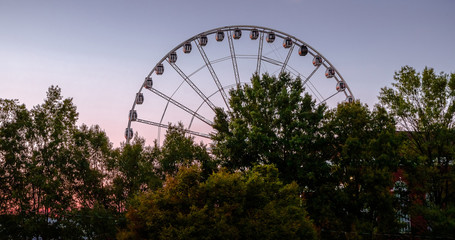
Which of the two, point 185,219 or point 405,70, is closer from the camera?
point 185,219

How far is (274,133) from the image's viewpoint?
83.8ft

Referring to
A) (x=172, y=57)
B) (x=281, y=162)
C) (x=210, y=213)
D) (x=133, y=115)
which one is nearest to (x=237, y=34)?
(x=172, y=57)

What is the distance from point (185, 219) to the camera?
54.0ft

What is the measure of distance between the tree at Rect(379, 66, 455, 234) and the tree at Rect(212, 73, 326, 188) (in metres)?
5.41

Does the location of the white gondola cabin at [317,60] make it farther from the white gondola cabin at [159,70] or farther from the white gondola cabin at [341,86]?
the white gondola cabin at [159,70]

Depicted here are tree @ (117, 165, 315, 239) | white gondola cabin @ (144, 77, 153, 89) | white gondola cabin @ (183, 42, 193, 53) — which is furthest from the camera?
white gondola cabin @ (183, 42, 193, 53)

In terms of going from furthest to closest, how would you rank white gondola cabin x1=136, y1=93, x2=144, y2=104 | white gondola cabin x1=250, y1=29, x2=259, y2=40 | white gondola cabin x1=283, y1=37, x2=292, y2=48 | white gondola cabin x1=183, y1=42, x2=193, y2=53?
white gondola cabin x1=250, y1=29, x2=259, y2=40
white gondola cabin x1=183, y1=42, x2=193, y2=53
white gondola cabin x1=283, y1=37, x2=292, y2=48
white gondola cabin x1=136, y1=93, x2=144, y2=104

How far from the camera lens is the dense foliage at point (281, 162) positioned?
901 inches

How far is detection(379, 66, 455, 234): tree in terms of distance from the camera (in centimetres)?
2395

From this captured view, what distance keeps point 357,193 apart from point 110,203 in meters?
15.6

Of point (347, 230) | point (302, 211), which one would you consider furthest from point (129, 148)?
point (347, 230)

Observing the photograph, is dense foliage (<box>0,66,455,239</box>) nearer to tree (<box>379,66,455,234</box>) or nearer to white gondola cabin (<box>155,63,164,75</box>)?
tree (<box>379,66,455,234</box>)

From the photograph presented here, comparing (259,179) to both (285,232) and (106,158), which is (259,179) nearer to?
(285,232)

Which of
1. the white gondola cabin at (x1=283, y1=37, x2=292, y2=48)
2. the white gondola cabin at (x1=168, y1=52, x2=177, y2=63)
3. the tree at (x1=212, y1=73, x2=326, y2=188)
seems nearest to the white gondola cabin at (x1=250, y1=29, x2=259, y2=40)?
the white gondola cabin at (x1=283, y1=37, x2=292, y2=48)
